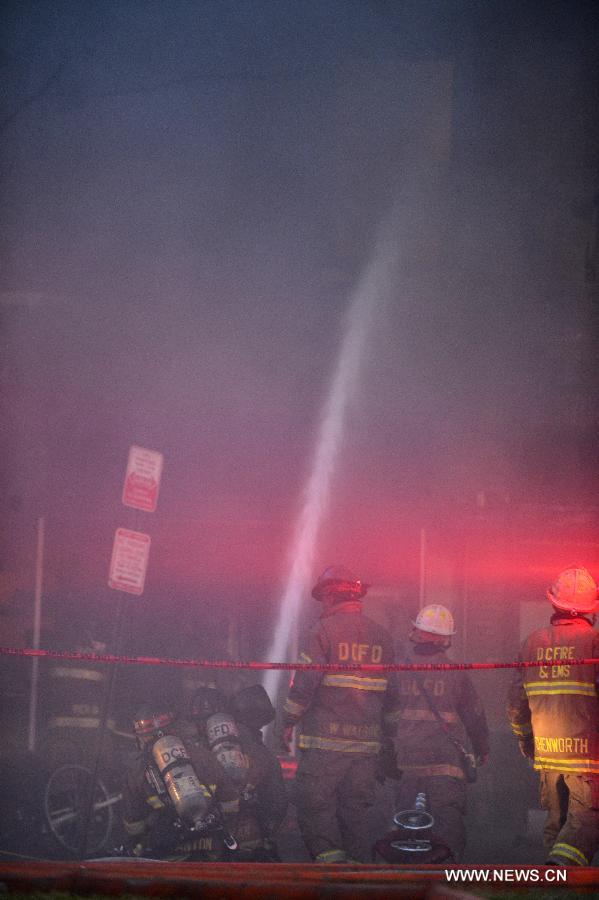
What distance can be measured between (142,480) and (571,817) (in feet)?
11.7

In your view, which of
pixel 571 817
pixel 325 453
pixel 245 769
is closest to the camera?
pixel 571 817

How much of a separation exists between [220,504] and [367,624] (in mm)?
3917

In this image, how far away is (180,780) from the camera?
5879mm

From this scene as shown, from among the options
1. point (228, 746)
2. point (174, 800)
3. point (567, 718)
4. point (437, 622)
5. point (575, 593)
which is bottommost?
point (174, 800)

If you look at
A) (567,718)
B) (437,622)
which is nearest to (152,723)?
(437,622)

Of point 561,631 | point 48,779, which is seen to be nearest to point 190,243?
point 48,779

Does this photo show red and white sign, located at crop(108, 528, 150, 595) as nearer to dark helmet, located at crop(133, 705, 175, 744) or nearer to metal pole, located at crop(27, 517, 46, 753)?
dark helmet, located at crop(133, 705, 175, 744)

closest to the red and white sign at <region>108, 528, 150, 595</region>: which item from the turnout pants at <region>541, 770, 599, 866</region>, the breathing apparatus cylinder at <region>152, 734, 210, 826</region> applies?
the breathing apparatus cylinder at <region>152, 734, 210, 826</region>

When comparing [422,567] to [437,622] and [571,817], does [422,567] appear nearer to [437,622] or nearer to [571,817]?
[437,622]

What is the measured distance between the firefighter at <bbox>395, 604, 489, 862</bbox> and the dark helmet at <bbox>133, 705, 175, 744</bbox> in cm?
135

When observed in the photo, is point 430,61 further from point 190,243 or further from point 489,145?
point 190,243

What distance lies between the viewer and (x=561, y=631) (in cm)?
541

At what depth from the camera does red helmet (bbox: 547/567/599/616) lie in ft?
18.0

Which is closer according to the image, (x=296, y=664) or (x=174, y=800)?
(x=296, y=664)
